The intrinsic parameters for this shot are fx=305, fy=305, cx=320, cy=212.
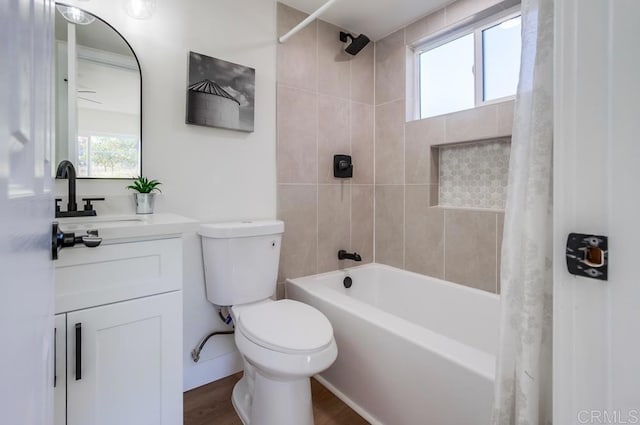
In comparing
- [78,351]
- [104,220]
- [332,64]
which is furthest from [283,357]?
[332,64]

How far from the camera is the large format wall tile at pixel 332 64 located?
2.17 metres

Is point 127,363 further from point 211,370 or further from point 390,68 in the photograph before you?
point 390,68

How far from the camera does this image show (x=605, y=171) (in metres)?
0.48

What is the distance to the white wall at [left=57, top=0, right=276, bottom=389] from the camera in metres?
1.53

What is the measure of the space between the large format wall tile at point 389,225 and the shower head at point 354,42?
1024mm

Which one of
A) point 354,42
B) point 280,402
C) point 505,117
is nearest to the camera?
point 280,402

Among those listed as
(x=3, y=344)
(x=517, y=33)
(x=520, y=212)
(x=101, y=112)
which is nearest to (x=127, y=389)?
(x=3, y=344)

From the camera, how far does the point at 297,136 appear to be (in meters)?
2.06

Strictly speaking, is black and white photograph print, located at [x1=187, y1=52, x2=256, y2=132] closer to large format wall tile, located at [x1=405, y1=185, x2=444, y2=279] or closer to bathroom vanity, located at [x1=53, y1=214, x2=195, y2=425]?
bathroom vanity, located at [x1=53, y1=214, x2=195, y2=425]

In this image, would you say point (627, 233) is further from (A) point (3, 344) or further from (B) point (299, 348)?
(B) point (299, 348)

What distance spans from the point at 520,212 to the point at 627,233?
0.27 metres

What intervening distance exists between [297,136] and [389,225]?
38.4 inches

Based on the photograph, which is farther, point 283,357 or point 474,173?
point 474,173

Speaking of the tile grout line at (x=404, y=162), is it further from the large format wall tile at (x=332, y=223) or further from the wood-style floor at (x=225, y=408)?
the wood-style floor at (x=225, y=408)
